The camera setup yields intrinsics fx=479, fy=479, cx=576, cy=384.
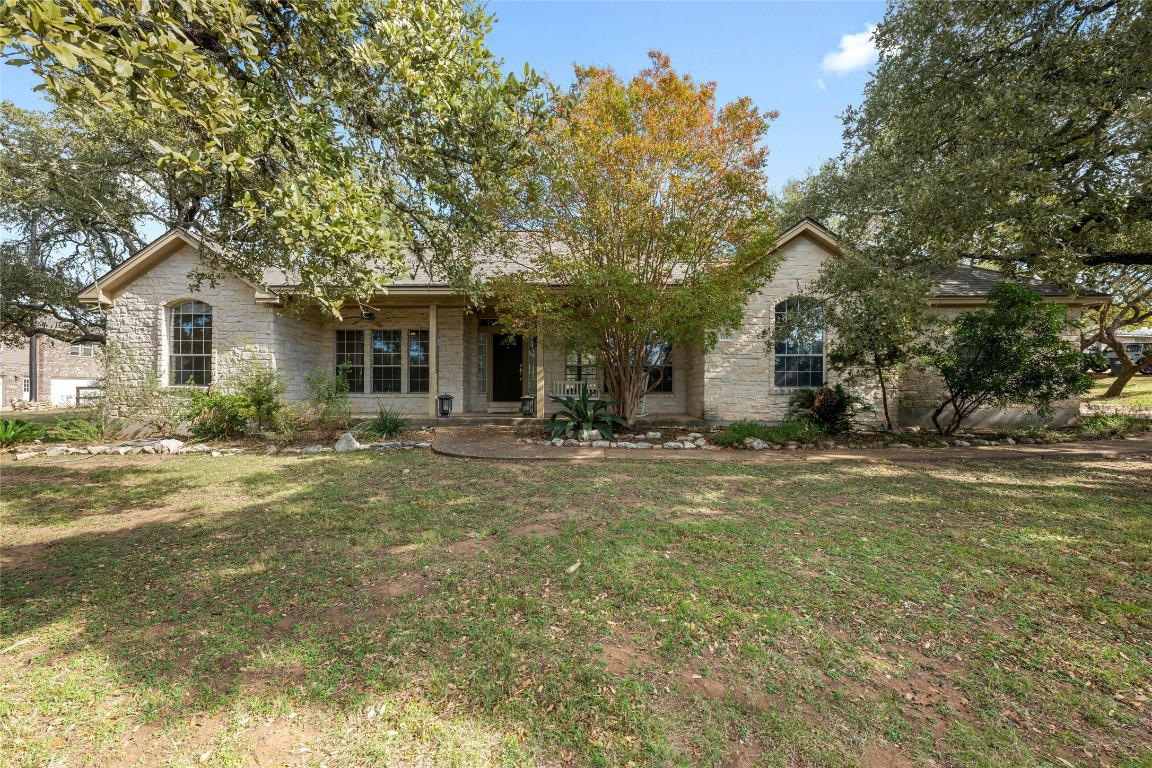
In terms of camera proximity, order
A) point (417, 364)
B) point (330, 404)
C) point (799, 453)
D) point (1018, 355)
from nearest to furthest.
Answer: point (799, 453), point (1018, 355), point (330, 404), point (417, 364)

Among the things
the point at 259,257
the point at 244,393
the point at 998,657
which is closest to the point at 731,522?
the point at 998,657

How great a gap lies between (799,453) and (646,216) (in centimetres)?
486

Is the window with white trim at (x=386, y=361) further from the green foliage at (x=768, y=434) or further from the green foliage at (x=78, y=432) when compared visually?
the green foliage at (x=768, y=434)

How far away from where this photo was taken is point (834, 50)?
8406 mm

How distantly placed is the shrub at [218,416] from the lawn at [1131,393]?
2155cm

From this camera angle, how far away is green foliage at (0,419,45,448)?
9.06m

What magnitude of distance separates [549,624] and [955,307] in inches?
494

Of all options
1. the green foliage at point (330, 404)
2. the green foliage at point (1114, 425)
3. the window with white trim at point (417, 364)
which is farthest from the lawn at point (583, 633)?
the window with white trim at point (417, 364)

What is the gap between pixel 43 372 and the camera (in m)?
28.9

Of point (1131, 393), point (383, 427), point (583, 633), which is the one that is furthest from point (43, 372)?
point (1131, 393)

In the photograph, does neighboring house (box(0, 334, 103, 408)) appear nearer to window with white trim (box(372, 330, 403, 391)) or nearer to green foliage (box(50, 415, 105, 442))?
green foliage (box(50, 415, 105, 442))

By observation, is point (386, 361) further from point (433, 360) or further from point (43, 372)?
point (43, 372)

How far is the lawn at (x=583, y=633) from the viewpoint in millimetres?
2010

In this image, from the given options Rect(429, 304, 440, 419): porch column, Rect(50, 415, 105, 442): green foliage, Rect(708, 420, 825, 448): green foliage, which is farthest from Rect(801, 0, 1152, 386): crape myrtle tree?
Rect(50, 415, 105, 442): green foliage
